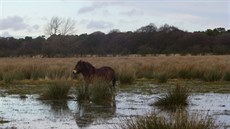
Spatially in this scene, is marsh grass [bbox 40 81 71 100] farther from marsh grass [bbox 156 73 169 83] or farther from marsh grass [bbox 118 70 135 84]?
marsh grass [bbox 156 73 169 83]

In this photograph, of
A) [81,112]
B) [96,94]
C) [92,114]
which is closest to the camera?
[92,114]

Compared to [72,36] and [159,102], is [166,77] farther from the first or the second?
[72,36]

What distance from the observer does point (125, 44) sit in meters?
96.1

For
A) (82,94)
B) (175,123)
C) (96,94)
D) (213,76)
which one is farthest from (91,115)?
(213,76)

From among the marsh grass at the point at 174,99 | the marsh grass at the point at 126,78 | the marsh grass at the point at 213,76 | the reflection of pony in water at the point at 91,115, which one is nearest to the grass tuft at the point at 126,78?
the marsh grass at the point at 126,78

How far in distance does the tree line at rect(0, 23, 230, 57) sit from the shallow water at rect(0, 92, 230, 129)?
60.9 meters

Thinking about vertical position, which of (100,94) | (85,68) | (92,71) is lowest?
(100,94)

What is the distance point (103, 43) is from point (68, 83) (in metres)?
86.6

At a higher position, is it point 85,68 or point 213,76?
point 85,68

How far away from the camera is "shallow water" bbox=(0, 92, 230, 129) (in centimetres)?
1120

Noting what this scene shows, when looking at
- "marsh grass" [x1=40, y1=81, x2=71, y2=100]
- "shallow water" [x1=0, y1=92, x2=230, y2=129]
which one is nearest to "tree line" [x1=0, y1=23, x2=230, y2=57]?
"marsh grass" [x1=40, y1=81, x2=71, y2=100]

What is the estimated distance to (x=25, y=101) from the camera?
16156 mm

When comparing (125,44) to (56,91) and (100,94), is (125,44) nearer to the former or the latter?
(56,91)

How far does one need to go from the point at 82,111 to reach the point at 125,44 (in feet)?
272
